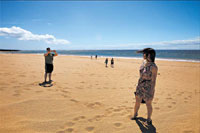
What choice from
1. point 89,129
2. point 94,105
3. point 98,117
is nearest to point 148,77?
point 98,117

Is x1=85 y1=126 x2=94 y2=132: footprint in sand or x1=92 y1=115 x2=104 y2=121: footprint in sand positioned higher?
x1=92 y1=115 x2=104 y2=121: footprint in sand

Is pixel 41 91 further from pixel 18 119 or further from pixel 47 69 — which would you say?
pixel 18 119

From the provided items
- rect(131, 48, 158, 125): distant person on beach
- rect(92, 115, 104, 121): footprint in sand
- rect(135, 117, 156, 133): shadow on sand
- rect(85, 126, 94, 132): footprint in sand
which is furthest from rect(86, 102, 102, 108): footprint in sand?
rect(131, 48, 158, 125): distant person on beach

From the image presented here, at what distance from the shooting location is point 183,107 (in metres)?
4.42

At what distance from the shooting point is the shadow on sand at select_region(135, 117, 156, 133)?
293cm

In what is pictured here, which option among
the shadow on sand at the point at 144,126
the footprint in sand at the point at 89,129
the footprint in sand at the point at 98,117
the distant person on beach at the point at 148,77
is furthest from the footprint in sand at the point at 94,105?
the distant person on beach at the point at 148,77

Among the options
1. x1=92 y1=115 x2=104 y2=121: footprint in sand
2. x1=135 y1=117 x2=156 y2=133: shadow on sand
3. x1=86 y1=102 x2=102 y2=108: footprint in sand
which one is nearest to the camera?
x1=135 y1=117 x2=156 y2=133: shadow on sand

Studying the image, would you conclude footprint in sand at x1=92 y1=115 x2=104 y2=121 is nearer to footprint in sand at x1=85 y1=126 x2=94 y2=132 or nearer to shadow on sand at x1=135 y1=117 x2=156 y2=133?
footprint in sand at x1=85 y1=126 x2=94 y2=132

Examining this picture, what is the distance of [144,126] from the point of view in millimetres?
3088

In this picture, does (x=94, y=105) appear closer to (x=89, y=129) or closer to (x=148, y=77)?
(x=89, y=129)

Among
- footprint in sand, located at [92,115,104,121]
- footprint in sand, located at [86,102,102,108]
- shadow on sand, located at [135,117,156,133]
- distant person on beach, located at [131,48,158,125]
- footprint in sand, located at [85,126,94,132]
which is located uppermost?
distant person on beach, located at [131,48,158,125]

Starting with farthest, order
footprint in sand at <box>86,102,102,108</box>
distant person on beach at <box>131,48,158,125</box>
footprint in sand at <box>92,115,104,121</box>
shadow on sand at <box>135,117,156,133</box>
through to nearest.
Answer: footprint in sand at <box>86,102,102,108</box> < footprint in sand at <box>92,115,104,121</box> < shadow on sand at <box>135,117,156,133</box> < distant person on beach at <box>131,48,158,125</box>

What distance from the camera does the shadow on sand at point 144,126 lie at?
2930 mm

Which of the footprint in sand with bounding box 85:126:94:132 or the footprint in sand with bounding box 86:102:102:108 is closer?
the footprint in sand with bounding box 85:126:94:132
